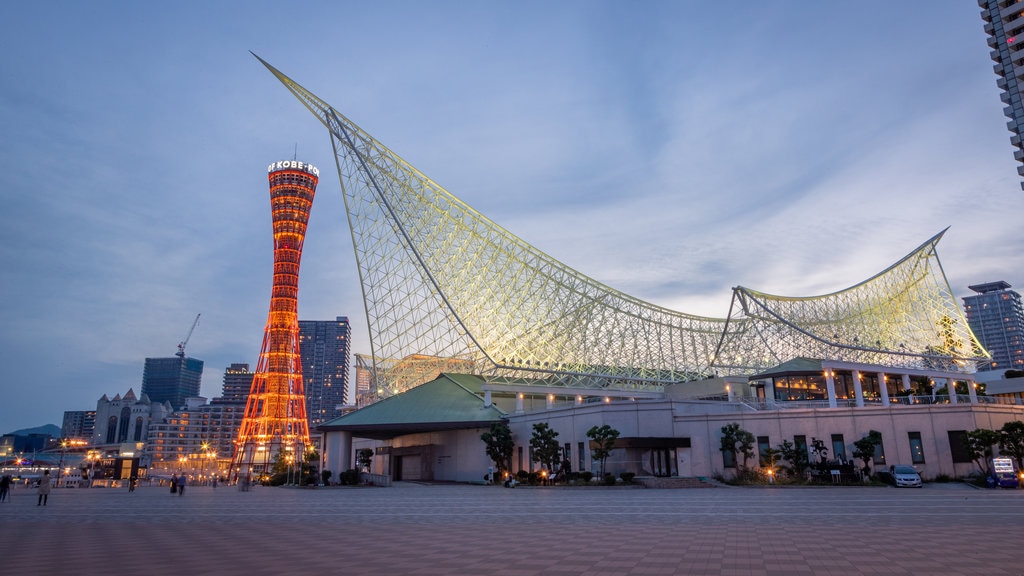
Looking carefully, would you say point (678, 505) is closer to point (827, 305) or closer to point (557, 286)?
point (557, 286)

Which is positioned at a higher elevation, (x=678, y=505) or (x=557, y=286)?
(x=557, y=286)

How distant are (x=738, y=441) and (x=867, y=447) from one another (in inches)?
278

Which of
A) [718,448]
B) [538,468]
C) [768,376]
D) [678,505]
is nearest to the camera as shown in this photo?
[678,505]

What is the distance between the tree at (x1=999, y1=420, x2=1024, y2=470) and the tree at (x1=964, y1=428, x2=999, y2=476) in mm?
413

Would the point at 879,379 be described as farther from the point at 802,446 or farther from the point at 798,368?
the point at 802,446

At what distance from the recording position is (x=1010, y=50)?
62188 mm

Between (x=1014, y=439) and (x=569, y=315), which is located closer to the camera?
(x=1014, y=439)

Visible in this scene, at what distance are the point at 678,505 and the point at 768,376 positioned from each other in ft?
111

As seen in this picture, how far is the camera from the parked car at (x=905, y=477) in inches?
1262

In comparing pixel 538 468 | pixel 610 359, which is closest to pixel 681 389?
pixel 610 359

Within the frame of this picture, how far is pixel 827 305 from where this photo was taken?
85.9 m

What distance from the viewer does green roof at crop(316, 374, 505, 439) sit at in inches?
2162

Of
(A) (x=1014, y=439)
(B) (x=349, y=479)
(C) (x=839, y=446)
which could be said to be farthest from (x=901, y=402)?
(B) (x=349, y=479)

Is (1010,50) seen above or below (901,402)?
above
